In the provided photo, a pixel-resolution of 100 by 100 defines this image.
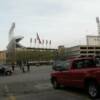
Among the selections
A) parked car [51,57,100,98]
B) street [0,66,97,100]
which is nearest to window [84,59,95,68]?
parked car [51,57,100,98]

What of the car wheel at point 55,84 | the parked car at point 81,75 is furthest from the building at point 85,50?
the parked car at point 81,75

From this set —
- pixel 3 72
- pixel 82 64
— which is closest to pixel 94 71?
pixel 82 64

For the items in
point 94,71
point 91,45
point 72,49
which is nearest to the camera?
point 94,71

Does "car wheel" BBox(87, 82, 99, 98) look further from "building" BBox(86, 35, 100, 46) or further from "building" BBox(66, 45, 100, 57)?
"building" BBox(66, 45, 100, 57)

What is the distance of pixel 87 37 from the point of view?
111500mm

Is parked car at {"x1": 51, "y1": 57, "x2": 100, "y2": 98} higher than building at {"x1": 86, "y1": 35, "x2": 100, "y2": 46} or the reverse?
the reverse

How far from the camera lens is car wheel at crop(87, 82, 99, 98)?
41.4ft

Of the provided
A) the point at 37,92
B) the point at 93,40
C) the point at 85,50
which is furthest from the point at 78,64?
the point at 85,50

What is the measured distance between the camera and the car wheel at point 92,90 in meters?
12.6

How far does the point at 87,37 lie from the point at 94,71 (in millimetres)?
99716

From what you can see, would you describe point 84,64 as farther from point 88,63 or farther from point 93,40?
point 93,40

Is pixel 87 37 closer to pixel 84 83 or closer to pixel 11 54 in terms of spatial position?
pixel 11 54

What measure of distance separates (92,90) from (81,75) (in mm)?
1027

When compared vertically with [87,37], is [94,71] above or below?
below
